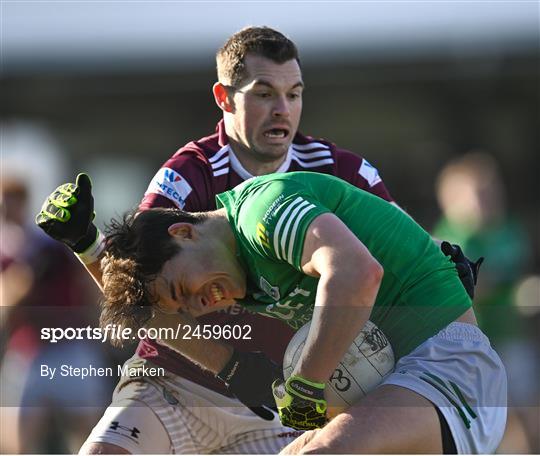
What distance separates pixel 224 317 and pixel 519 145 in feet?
39.8

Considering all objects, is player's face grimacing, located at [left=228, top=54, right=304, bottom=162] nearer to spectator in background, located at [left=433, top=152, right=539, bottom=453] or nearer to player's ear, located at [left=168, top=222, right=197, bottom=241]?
player's ear, located at [left=168, top=222, right=197, bottom=241]

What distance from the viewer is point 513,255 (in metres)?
9.23

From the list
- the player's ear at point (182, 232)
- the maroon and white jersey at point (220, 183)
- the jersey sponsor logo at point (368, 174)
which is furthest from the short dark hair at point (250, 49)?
the player's ear at point (182, 232)

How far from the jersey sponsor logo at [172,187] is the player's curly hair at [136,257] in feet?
3.31

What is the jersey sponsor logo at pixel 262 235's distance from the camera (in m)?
4.49

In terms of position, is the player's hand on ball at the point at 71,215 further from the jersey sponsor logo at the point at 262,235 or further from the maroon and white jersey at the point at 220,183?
the jersey sponsor logo at the point at 262,235

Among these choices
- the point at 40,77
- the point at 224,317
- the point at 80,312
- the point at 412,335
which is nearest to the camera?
the point at 412,335

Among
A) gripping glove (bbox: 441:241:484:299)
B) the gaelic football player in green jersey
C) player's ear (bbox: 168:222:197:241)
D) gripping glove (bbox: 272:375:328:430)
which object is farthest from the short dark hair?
gripping glove (bbox: 272:375:328:430)

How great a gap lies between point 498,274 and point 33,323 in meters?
3.29

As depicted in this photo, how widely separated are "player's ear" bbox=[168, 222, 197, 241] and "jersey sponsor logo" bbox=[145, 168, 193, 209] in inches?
47.0

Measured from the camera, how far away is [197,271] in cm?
471

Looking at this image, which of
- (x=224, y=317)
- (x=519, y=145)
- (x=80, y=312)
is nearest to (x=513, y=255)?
(x=80, y=312)

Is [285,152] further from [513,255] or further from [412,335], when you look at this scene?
[513,255]

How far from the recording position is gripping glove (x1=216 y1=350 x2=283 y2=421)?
557 centimetres
